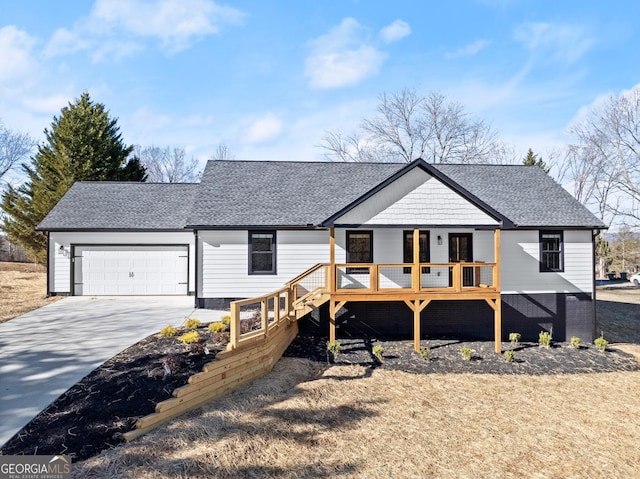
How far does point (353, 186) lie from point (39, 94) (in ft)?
55.5

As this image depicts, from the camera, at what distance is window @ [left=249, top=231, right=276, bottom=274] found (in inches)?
483

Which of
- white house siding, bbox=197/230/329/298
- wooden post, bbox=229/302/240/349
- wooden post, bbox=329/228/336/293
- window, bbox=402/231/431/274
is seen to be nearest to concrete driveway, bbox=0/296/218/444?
white house siding, bbox=197/230/329/298

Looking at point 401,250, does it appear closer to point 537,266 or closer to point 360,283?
point 360,283

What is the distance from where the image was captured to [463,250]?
12461 mm

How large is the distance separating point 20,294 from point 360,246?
49.6 ft

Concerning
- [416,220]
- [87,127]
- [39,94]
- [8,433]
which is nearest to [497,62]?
[416,220]

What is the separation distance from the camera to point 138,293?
14.8 metres

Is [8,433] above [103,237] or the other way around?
the other way around

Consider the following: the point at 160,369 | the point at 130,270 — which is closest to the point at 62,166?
the point at 130,270

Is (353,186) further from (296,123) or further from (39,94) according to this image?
(39,94)

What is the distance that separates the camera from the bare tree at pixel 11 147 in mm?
34688

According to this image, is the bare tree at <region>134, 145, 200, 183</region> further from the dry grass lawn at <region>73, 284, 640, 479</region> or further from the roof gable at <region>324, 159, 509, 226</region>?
the dry grass lawn at <region>73, 284, 640, 479</region>

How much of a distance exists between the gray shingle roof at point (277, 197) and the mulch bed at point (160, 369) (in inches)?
167

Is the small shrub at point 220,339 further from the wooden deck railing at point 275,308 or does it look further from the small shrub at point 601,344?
the small shrub at point 601,344
